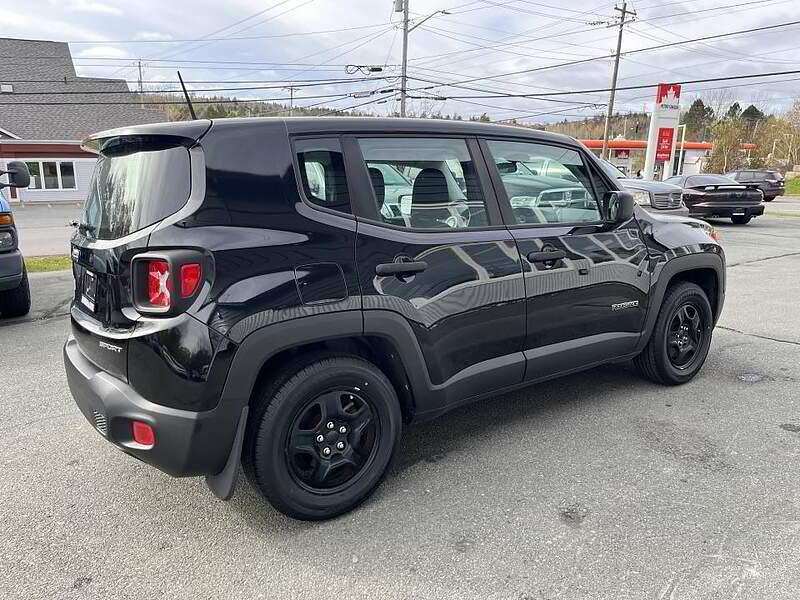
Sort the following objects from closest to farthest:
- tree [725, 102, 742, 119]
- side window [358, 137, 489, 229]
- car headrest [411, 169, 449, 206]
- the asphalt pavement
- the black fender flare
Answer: side window [358, 137, 489, 229], car headrest [411, 169, 449, 206], the black fender flare, the asphalt pavement, tree [725, 102, 742, 119]

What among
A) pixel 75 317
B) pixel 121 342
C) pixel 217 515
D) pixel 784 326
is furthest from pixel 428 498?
pixel 784 326

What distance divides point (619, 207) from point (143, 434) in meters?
2.87

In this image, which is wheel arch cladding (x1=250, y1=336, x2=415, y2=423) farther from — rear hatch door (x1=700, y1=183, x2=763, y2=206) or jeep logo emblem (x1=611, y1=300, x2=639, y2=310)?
rear hatch door (x1=700, y1=183, x2=763, y2=206)

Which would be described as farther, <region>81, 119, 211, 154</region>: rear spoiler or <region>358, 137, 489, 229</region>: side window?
<region>358, 137, 489, 229</region>: side window

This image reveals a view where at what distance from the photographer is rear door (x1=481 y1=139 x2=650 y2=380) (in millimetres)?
3291

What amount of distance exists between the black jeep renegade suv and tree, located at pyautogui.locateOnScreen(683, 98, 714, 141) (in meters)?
95.0

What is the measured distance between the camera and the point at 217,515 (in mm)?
2746

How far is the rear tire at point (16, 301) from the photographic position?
243 inches

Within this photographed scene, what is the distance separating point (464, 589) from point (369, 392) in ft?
2.97

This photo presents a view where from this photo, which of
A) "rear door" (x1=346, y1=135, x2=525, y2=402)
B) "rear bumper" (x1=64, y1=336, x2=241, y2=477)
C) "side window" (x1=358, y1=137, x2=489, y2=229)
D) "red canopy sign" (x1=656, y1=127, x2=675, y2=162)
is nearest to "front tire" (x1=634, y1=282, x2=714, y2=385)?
"rear door" (x1=346, y1=135, x2=525, y2=402)

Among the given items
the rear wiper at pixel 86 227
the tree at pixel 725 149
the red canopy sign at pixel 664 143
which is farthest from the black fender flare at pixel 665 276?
the tree at pixel 725 149

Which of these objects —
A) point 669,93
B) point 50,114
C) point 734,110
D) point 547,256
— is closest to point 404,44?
point 669,93

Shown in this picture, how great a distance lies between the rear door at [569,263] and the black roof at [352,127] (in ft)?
0.25

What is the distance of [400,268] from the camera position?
2.74 metres
